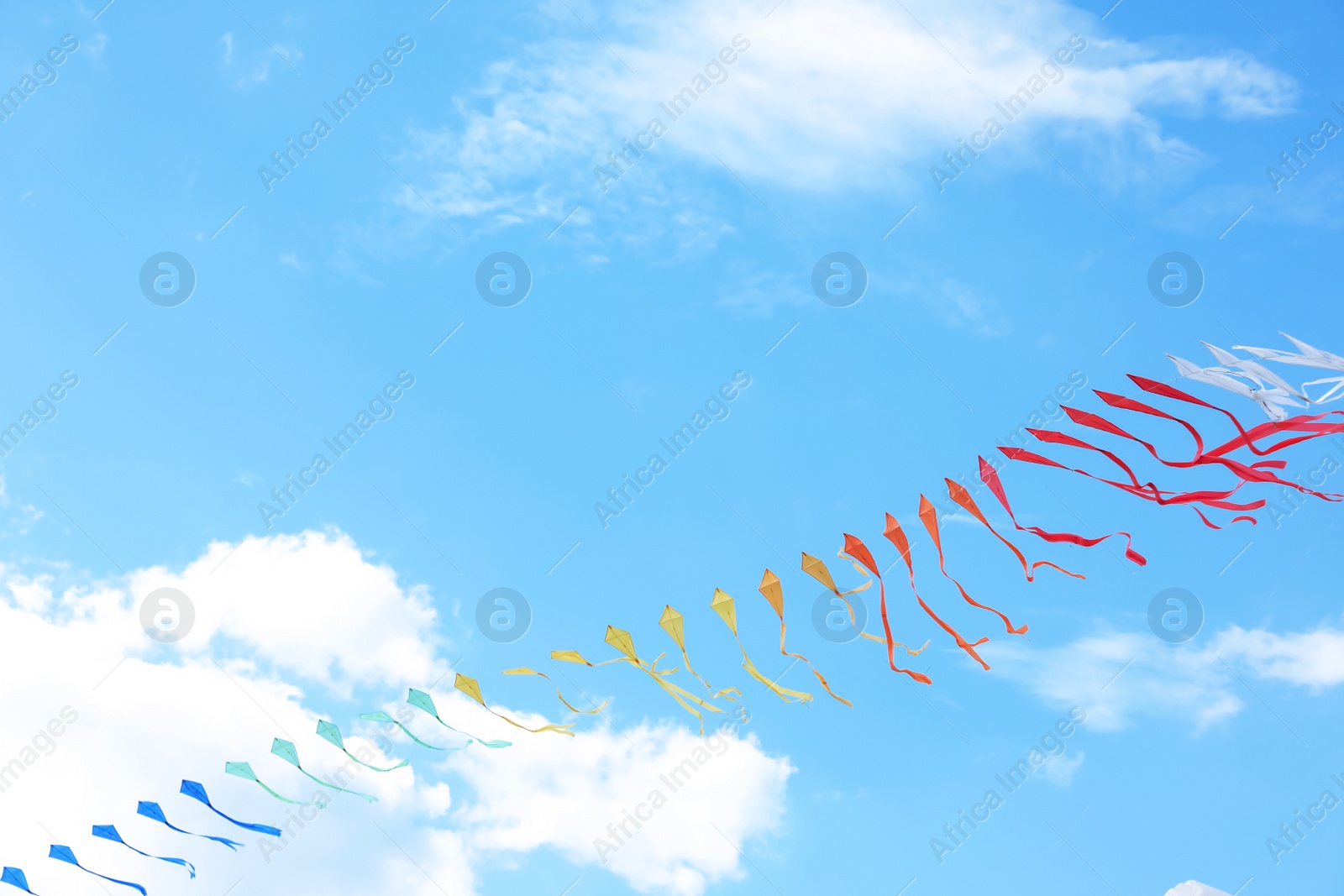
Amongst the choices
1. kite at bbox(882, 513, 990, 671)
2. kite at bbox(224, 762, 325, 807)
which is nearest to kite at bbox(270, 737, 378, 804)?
kite at bbox(224, 762, 325, 807)

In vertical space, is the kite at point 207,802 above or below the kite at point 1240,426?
below

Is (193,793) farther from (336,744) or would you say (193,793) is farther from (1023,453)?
(1023,453)

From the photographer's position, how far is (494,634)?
12508 millimetres

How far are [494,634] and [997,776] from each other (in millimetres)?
7884

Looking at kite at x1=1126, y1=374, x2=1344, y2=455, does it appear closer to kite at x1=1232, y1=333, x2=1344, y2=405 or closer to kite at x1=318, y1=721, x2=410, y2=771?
kite at x1=1232, y1=333, x2=1344, y2=405

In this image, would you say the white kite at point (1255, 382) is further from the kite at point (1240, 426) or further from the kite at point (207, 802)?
the kite at point (207, 802)

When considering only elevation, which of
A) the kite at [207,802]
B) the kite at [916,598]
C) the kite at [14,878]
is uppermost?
the kite at [916,598]

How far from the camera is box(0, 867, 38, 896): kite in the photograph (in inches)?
414

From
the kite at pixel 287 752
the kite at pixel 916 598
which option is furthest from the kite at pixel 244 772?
the kite at pixel 916 598

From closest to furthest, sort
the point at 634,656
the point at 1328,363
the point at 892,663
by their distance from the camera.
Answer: the point at 1328,363 < the point at 892,663 < the point at 634,656

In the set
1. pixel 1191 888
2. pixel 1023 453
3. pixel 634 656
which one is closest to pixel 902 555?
pixel 1023 453

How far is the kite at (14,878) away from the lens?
34.5 ft

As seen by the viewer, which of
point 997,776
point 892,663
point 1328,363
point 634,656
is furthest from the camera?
point 997,776

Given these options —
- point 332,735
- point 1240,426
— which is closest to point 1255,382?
point 1240,426
